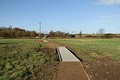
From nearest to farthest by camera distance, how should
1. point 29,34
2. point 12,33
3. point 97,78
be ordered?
point 97,78, point 12,33, point 29,34

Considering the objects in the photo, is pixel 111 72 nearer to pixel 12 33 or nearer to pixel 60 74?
pixel 60 74

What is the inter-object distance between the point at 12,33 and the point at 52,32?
2005cm

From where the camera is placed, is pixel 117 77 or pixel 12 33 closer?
pixel 117 77

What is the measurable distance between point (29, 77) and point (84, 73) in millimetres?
2485

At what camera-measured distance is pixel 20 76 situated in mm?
10516

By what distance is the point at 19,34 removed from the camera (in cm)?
9225

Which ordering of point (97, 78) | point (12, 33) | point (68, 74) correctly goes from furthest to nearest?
point (12, 33)
point (68, 74)
point (97, 78)

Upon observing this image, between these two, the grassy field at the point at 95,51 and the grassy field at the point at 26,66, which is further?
the grassy field at the point at 95,51

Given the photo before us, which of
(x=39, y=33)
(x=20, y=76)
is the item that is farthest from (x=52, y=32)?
(x=20, y=76)

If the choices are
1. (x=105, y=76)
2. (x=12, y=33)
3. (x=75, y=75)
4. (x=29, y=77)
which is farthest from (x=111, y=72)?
(x=12, y=33)

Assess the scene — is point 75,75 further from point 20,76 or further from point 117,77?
point 20,76

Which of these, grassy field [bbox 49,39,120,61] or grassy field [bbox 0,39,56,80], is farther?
grassy field [bbox 49,39,120,61]

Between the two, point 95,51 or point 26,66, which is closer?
point 26,66

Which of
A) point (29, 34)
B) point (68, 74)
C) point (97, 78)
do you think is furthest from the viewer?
point (29, 34)
